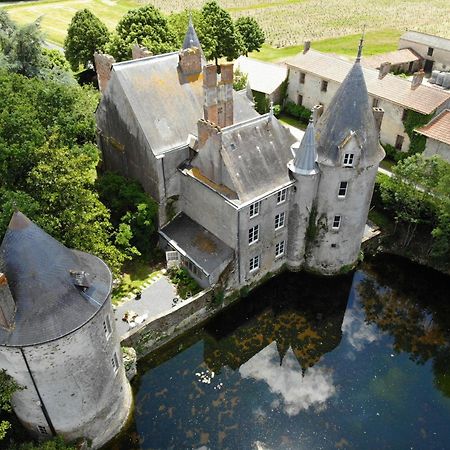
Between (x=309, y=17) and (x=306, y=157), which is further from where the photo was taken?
(x=309, y=17)

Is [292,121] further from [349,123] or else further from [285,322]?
[285,322]


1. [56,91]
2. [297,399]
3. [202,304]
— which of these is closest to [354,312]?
[297,399]

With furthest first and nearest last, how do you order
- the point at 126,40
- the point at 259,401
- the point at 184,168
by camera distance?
the point at 126,40, the point at 184,168, the point at 259,401

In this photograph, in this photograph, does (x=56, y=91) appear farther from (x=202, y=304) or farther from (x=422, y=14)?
(x=422, y=14)

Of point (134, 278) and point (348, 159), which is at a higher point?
point (348, 159)

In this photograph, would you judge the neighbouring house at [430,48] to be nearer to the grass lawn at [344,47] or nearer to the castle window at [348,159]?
the grass lawn at [344,47]

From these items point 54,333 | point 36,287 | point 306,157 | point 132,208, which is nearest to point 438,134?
point 306,157

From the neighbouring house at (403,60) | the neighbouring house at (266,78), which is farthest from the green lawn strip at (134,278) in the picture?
the neighbouring house at (403,60)
